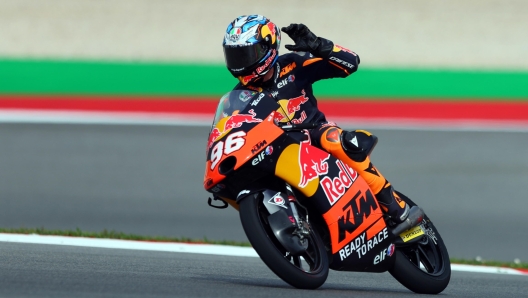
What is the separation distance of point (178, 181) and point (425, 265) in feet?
15.6

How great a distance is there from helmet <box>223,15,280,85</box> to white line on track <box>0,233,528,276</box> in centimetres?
224

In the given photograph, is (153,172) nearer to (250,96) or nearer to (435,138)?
(435,138)

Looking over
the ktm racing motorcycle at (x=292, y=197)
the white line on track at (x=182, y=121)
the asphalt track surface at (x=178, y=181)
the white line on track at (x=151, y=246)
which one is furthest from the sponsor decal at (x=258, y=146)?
the white line on track at (x=182, y=121)

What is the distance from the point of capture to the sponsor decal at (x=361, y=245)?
4688 mm

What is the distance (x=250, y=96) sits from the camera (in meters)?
4.69

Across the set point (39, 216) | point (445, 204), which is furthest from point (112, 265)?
point (445, 204)

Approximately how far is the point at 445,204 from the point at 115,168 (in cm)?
368

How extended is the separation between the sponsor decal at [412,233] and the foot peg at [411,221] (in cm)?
6

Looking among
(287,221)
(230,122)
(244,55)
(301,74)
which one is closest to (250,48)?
(244,55)

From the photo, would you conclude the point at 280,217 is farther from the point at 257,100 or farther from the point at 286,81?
the point at 286,81

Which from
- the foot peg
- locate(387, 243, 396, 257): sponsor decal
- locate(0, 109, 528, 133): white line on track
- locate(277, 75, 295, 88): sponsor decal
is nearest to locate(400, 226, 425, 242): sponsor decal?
the foot peg

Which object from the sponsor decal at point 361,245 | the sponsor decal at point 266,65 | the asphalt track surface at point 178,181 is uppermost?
the sponsor decal at point 266,65

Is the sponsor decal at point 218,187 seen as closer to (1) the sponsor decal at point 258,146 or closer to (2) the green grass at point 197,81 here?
(1) the sponsor decal at point 258,146

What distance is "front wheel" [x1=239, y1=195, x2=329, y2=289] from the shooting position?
4.28 meters
